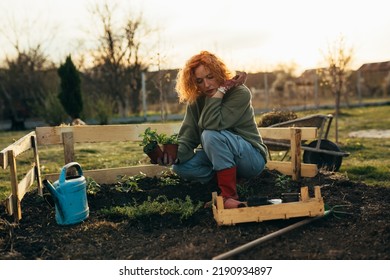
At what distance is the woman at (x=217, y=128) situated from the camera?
3252mm

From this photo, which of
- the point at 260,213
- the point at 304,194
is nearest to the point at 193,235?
the point at 260,213

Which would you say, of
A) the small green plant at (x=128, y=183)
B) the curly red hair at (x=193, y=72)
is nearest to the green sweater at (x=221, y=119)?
the curly red hair at (x=193, y=72)

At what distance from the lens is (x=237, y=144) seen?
3348mm

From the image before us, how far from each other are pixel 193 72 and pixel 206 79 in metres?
0.14

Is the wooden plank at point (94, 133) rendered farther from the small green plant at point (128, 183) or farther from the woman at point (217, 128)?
the woman at point (217, 128)

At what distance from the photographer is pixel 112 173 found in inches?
171

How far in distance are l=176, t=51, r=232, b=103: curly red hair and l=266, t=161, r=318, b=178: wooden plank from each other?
4.13 feet

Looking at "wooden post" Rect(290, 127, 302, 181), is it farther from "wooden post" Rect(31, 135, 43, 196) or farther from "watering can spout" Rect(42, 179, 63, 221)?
"wooden post" Rect(31, 135, 43, 196)

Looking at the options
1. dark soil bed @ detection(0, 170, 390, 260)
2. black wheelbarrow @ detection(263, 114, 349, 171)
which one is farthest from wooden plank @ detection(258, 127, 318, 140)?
dark soil bed @ detection(0, 170, 390, 260)

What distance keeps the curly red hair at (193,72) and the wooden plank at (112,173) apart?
109 cm
